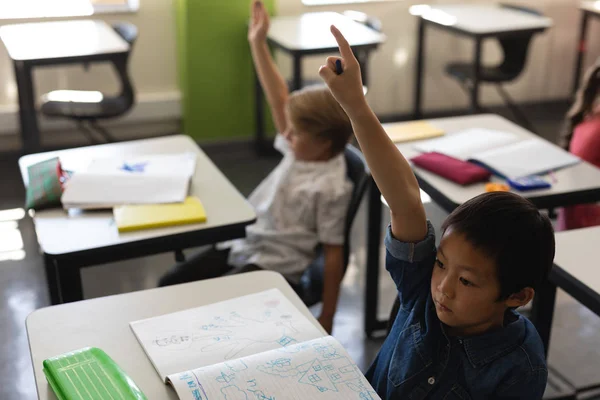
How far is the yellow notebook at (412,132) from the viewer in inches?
102

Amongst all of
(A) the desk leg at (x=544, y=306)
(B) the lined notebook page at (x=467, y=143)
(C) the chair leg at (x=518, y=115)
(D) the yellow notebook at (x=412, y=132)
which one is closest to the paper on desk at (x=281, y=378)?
(A) the desk leg at (x=544, y=306)

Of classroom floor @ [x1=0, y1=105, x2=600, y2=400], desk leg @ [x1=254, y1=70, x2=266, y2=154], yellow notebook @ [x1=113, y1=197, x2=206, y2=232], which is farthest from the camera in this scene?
desk leg @ [x1=254, y1=70, x2=266, y2=154]

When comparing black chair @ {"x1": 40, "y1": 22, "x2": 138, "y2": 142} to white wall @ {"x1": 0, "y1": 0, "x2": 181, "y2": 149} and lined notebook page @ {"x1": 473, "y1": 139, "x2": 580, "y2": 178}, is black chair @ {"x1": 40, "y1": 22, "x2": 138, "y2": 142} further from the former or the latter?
lined notebook page @ {"x1": 473, "y1": 139, "x2": 580, "y2": 178}

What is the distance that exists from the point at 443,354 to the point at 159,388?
474 mm

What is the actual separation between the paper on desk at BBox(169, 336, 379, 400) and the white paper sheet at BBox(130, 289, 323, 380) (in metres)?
0.07

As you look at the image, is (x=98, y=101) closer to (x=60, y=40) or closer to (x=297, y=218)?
(x=60, y=40)

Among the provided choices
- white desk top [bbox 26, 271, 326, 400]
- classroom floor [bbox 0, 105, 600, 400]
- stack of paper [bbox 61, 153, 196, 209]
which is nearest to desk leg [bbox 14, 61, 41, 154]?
classroom floor [bbox 0, 105, 600, 400]

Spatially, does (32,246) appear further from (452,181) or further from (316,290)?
(452,181)

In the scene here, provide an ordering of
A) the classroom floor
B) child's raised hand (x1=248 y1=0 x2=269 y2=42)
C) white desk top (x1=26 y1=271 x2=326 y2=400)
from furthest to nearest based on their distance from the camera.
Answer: the classroom floor → child's raised hand (x1=248 y1=0 x2=269 y2=42) → white desk top (x1=26 y1=271 x2=326 y2=400)

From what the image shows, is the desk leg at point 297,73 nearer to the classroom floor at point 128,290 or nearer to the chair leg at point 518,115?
the classroom floor at point 128,290

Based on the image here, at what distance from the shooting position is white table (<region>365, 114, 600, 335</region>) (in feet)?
6.94

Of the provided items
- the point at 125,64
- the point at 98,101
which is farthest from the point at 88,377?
the point at 98,101

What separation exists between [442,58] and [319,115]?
3.39 m

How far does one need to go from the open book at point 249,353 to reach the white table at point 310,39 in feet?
8.90
